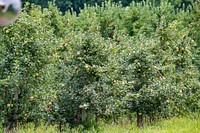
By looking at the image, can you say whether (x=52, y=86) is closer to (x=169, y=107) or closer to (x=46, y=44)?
(x=46, y=44)

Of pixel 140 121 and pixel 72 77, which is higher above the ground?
pixel 72 77

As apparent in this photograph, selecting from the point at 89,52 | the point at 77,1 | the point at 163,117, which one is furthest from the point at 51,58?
the point at 77,1

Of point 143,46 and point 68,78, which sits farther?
point 143,46

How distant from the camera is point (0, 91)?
25.6ft

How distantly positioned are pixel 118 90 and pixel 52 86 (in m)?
1.47

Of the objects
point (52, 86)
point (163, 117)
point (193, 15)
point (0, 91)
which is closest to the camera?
point (0, 91)

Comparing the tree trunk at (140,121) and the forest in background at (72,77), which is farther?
the tree trunk at (140,121)

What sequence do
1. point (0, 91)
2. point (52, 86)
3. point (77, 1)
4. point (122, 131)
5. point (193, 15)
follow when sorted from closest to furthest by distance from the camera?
1. point (0, 91)
2. point (52, 86)
3. point (122, 131)
4. point (193, 15)
5. point (77, 1)

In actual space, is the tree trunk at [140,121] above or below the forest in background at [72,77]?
below

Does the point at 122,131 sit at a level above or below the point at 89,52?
below

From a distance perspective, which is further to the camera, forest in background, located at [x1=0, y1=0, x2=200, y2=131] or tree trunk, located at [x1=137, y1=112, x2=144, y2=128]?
tree trunk, located at [x1=137, y1=112, x2=144, y2=128]

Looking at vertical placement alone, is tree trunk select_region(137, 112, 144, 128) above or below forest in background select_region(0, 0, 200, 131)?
below

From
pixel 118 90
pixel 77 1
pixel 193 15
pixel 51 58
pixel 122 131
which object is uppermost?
pixel 77 1

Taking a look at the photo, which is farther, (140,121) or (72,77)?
(140,121)
